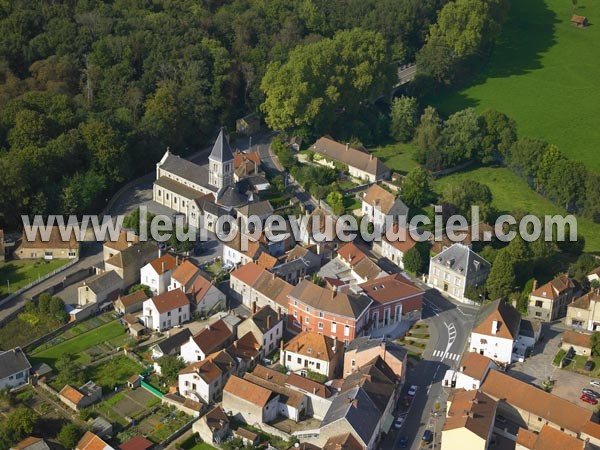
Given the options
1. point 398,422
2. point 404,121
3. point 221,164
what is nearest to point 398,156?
point 404,121

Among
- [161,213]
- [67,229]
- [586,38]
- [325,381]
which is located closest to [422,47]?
[586,38]

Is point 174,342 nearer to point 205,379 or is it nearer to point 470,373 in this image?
point 205,379

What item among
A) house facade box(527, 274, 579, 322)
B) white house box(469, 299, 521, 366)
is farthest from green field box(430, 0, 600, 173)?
white house box(469, 299, 521, 366)

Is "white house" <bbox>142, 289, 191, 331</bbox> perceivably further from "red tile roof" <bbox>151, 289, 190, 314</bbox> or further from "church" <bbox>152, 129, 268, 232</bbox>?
"church" <bbox>152, 129, 268, 232</bbox>

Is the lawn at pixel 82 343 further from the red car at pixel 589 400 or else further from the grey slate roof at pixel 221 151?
the red car at pixel 589 400

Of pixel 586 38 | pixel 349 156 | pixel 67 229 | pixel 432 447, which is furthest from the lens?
pixel 586 38

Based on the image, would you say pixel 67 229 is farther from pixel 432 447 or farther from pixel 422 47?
pixel 422 47
